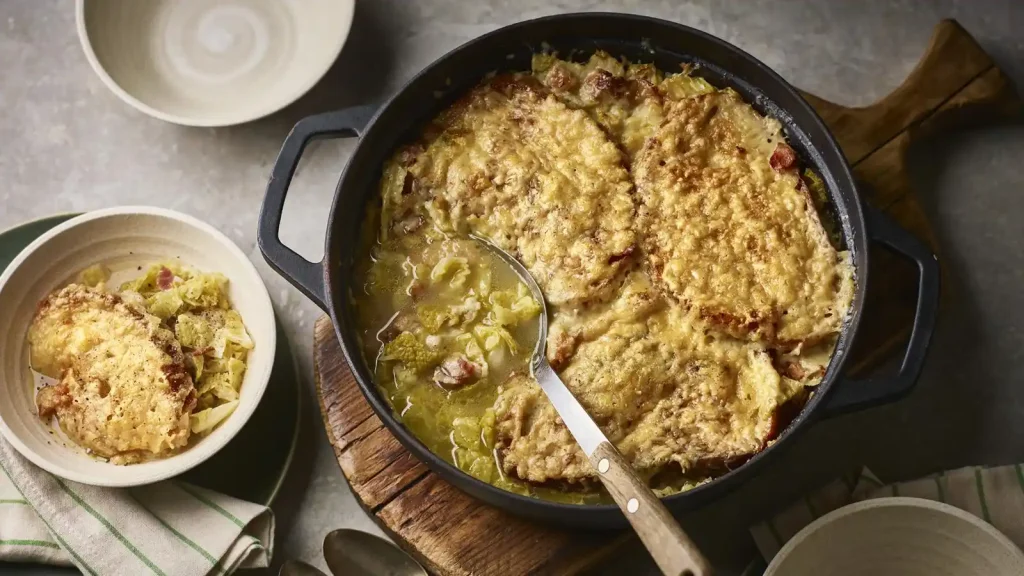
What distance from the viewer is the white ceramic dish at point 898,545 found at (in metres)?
2.39

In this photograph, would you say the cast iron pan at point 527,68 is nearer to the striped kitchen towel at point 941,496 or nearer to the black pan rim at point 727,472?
the black pan rim at point 727,472

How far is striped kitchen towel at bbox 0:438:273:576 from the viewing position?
2.65 metres

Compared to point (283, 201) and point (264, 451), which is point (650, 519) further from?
point (264, 451)

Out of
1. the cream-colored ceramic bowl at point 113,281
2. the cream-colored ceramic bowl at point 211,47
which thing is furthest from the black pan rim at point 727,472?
the cream-colored ceramic bowl at point 211,47

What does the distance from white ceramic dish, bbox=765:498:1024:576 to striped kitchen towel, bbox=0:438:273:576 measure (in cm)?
142

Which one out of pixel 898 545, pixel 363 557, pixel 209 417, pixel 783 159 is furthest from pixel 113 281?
pixel 898 545

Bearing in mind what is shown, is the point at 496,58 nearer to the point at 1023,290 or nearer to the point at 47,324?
the point at 47,324

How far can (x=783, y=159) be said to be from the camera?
2438 millimetres

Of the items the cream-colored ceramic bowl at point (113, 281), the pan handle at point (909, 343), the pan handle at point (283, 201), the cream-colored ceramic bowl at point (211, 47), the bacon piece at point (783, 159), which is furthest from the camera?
the cream-colored ceramic bowl at point (211, 47)

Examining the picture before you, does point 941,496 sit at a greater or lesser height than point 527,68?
lesser

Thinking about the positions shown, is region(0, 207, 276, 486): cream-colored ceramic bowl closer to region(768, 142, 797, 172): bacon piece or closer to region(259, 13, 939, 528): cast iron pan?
region(259, 13, 939, 528): cast iron pan

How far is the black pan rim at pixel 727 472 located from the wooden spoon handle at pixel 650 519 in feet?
0.32

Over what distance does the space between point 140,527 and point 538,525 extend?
3.63 ft

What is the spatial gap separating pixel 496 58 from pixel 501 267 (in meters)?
0.59
